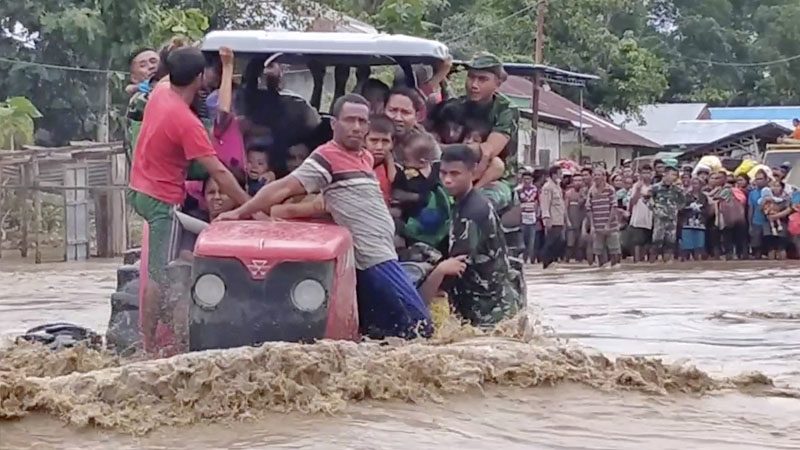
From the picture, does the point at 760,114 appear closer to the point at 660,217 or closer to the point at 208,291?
the point at 660,217

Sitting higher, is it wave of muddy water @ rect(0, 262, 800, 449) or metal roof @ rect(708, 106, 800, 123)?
metal roof @ rect(708, 106, 800, 123)

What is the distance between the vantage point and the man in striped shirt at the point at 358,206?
7.44m

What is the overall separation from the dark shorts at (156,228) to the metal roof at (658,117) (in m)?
42.2

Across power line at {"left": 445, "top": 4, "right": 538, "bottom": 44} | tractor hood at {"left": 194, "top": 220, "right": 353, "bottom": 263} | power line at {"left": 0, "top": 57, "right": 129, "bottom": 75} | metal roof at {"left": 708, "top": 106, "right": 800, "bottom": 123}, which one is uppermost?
power line at {"left": 445, "top": 4, "right": 538, "bottom": 44}

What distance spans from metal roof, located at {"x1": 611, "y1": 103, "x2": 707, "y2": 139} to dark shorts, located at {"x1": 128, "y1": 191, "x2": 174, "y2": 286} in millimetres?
42178

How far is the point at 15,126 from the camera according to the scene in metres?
28.2

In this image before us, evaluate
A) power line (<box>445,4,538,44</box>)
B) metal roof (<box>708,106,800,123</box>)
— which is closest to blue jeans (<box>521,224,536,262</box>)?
power line (<box>445,4,538,44</box>)

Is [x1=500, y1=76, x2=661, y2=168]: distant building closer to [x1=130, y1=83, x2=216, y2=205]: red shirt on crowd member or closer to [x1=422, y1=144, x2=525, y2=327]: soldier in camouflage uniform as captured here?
[x1=422, y1=144, x2=525, y2=327]: soldier in camouflage uniform

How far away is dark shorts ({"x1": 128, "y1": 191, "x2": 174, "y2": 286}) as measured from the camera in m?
7.90

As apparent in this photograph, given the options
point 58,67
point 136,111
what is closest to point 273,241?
point 136,111

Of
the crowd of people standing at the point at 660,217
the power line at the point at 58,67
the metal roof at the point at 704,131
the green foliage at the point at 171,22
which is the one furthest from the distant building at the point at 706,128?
the crowd of people standing at the point at 660,217

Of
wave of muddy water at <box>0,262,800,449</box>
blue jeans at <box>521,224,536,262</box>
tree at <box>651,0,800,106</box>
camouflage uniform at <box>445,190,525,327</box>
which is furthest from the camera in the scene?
tree at <box>651,0,800,106</box>

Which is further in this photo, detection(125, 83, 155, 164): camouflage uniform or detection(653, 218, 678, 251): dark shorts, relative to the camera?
detection(653, 218, 678, 251): dark shorts

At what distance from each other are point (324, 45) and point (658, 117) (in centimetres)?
4632
